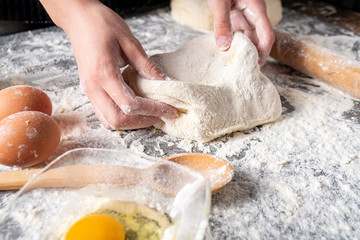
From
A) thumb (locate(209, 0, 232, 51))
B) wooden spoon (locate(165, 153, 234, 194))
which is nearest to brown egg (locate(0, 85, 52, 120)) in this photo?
wooden spoon (locate(165, 153, 234, 194))

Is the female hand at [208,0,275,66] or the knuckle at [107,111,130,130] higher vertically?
the female hand at [208,0,275,66]

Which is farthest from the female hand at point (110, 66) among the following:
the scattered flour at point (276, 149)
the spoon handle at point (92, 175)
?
the spoon handle at point (92, 175)

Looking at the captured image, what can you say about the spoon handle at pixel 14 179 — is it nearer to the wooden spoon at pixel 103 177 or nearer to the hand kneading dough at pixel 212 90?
the wooden spoon at pixel 103 177

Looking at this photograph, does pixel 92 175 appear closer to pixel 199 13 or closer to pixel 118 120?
pixel 118 120

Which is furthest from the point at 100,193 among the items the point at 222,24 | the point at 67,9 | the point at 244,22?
the point at 244,22

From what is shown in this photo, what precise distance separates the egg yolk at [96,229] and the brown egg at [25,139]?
0.36 meters

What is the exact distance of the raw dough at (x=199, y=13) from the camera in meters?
2.08

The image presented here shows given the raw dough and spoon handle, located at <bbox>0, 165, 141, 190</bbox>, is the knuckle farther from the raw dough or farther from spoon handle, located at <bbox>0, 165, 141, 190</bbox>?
the raw dough

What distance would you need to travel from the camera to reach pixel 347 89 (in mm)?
1530

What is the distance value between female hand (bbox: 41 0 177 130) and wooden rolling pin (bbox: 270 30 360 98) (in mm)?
810

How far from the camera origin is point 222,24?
1.44 m

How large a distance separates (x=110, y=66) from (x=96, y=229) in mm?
562

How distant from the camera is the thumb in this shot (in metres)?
1.43

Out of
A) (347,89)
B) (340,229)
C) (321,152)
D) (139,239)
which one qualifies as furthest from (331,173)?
(139,239)
